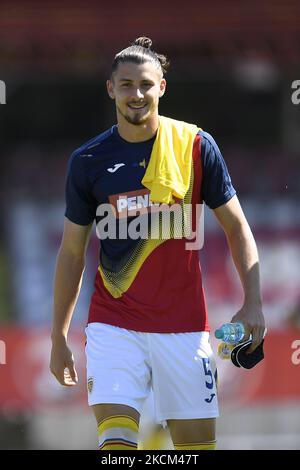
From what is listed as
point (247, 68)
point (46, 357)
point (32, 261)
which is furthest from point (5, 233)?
point (247, 68)

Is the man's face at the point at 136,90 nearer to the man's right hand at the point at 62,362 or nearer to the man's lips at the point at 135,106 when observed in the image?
the man's lips at the point at 135,106

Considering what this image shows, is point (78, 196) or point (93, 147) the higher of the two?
point (93, 147)

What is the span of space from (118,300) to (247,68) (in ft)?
39.3

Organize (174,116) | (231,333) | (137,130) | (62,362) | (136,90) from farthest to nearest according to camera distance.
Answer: (174,116) < (62,362) < (137,130) < (136,90) < (231,333)

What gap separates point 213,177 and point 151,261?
50 cm

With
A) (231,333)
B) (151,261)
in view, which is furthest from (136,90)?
(231,333)

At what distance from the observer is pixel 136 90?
18.3 feet

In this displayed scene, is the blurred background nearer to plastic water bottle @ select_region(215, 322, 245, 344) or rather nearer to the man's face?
plastic water bottle @ select_region(215, 322, 245, 344)

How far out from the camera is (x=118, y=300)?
571cm

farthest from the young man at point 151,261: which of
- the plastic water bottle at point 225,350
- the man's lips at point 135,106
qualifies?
the plastic water bottle at point 225,350

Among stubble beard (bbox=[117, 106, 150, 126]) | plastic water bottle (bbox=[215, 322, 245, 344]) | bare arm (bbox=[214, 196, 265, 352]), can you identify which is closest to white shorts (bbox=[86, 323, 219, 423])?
plastic water bottle (bbox=[215, 322, 245, 344])

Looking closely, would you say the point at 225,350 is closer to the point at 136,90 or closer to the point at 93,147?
the point at 93,147

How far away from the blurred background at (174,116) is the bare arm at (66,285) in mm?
5482

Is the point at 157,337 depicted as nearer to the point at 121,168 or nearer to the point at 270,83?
the point at 121,168
